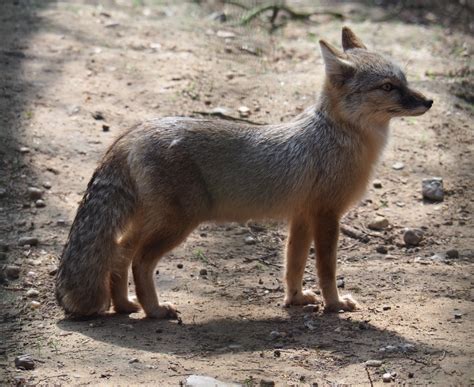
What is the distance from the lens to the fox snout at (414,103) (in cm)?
683

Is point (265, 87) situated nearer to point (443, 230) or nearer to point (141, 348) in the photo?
point (443, 230)

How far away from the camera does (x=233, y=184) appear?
6820mm

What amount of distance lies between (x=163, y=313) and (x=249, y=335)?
0.75 m

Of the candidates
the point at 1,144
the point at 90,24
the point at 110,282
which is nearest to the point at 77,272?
the point at 110,282

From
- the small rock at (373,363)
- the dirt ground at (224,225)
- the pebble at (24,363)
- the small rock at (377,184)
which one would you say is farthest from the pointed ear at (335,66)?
the pebble at (24,363)

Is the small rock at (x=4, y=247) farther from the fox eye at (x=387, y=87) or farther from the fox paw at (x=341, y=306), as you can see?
the fox eye at (x=387, y=87)

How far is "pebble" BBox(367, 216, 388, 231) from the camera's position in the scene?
27.0ft

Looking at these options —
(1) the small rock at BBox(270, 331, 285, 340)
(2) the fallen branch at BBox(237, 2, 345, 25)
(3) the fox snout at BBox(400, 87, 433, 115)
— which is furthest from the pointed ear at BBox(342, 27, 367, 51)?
(2) the fallen branch at BBox(237, 2, 345, 25)

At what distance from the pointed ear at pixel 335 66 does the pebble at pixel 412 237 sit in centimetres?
181

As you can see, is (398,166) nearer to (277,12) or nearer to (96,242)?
(96,242)

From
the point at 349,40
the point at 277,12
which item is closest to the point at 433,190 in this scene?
the point at 349,40

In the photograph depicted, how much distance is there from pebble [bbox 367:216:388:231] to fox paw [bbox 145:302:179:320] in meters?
2.51

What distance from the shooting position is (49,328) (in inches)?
248

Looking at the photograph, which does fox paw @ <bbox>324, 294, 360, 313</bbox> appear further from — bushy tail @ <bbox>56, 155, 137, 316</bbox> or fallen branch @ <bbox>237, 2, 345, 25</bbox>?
fallen branch @ <bbox>237, 2, 345, 25</bbox>
